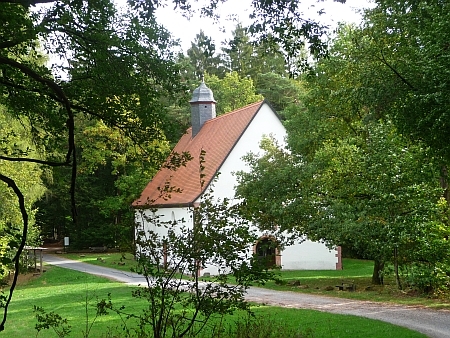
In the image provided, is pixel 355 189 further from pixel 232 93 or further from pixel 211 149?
pixel 232 93

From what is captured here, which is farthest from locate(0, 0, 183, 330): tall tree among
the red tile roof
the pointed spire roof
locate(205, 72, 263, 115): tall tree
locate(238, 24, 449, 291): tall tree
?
locate(205, 72, 263, 115): tall tree

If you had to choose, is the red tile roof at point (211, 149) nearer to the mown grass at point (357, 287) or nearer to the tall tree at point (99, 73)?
the mown grass at point (357, 287)

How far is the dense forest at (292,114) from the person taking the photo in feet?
23.8

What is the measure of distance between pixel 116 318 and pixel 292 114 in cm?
1381

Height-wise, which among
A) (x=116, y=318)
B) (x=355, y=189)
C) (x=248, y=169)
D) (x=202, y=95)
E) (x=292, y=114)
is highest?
(x=202, y=95)

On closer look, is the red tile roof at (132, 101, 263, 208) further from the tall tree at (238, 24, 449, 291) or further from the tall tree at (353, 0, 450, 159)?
the tall tree at (353, 0, 450, 159)

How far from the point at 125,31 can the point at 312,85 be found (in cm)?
1472

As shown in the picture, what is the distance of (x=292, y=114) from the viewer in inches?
989

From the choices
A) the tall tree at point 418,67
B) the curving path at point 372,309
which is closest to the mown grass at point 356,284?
the curving path at point 372,309

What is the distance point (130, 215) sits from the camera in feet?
28.0

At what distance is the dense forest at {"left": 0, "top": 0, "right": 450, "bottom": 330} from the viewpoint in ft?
23.8

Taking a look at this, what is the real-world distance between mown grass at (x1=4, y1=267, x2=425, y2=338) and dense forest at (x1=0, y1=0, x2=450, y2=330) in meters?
2.26

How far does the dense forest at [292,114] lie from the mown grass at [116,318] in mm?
2256

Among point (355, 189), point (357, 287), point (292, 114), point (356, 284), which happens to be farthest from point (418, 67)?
point (292, 114)
